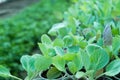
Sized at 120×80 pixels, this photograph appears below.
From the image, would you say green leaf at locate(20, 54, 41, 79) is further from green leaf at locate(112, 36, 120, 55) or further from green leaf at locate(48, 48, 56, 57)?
green leaf at locate(112, 36, 120, 55)

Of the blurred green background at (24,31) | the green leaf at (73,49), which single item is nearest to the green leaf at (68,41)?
the green leaf at (73,49)

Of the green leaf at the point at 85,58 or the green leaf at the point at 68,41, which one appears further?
the green leaf at the point at 68,41

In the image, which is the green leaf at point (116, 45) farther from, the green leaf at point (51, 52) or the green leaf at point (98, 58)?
the green leaf at point (51, 52)

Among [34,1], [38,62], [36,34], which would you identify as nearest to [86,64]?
[38,62]

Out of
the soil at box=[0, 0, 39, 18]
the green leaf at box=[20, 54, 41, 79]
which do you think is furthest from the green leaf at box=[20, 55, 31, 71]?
the soil at box=[0, 0, 39, 18]

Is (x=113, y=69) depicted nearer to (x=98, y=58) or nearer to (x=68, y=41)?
(x=98, y=58)

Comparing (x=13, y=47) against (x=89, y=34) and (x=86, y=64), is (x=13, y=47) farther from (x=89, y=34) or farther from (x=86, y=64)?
(x=86, y=64)
